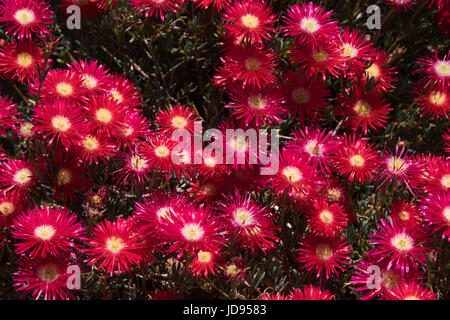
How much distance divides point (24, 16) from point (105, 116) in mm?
452

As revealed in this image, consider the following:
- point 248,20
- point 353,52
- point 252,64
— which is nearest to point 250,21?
point 248,20

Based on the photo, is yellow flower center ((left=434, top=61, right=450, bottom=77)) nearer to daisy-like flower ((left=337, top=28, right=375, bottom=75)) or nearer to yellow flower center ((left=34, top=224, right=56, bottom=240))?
daisy-like flower ((left=337, top=28, right=375, bottom=75))

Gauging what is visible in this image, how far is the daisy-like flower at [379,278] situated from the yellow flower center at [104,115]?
798 millimetres

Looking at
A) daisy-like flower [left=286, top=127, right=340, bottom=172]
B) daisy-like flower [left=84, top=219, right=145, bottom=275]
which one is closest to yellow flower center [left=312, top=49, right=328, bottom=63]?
daisy-like flower [left=286, top=127, right=340, bottom=172]

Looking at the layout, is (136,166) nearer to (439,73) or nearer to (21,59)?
(21,59)

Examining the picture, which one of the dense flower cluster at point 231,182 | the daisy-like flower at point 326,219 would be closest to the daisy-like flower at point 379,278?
the dense flower cluster at point 231,182

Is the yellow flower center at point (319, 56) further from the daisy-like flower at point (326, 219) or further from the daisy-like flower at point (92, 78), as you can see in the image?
the daisy-like flower at point (92, 78)

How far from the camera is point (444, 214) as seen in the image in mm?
1460

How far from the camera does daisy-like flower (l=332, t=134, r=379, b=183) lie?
163 centimetres

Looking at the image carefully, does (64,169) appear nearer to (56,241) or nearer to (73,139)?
(73,139)

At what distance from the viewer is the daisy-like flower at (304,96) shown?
179 cm

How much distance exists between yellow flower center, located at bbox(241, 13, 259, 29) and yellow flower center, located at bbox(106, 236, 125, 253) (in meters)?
0.74
